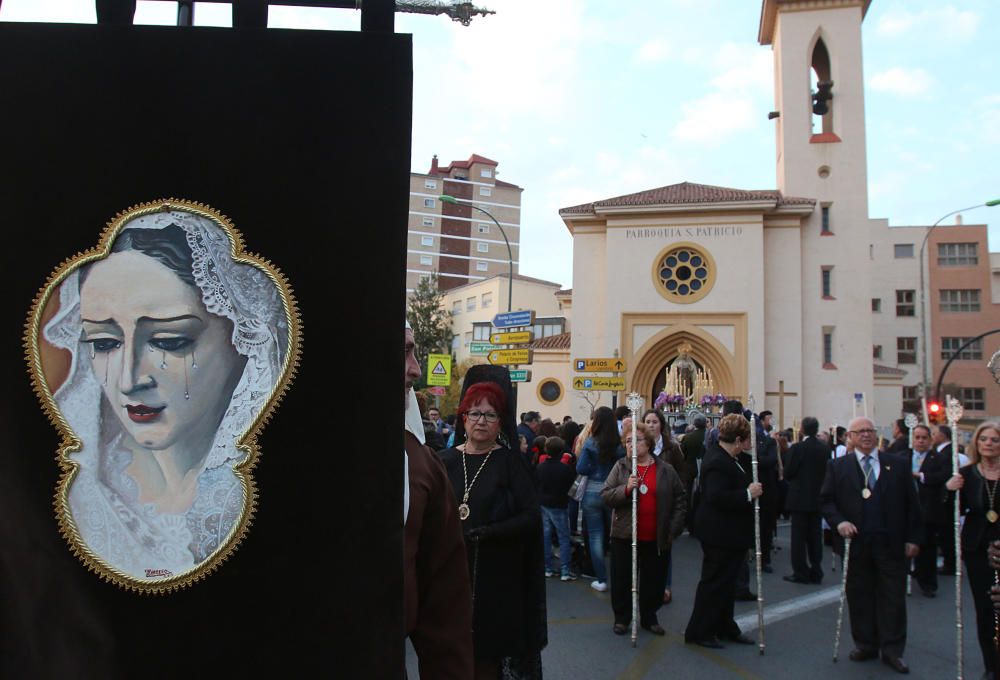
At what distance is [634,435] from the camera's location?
287 inches

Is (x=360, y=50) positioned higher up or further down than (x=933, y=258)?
further down

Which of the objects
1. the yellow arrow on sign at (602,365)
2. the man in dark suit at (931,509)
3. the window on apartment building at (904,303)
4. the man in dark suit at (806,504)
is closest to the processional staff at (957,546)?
the man in dark suit at (931,509)

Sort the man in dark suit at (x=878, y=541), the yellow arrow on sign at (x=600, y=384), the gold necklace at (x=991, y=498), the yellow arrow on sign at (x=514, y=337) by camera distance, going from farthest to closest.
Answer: the yellow arrow on sign at (x=600, y=384)
the yellow arrow on sign at (x=514, y=337)
the man in dark suit at (x=878, y=541)
the gold necklace at (x=991, y=498)

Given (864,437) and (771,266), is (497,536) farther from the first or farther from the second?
(771,266)

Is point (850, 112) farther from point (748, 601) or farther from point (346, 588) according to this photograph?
point (346, 588)

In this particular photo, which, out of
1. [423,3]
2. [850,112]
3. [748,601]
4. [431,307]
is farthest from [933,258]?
[423,3]

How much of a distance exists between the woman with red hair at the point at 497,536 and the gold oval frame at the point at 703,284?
97.1 ft

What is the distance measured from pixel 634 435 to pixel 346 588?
6.05 metres

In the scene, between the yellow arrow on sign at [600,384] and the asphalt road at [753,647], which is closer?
the asphalt road at [753,647]

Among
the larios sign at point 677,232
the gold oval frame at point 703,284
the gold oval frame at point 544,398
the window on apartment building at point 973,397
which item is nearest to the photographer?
the gold oval frame at point 703,284

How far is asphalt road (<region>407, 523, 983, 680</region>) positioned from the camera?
630cm

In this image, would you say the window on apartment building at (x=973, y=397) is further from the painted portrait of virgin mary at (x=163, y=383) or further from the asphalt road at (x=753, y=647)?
the painted portrait of virgin mary at (x=163, y=383)
